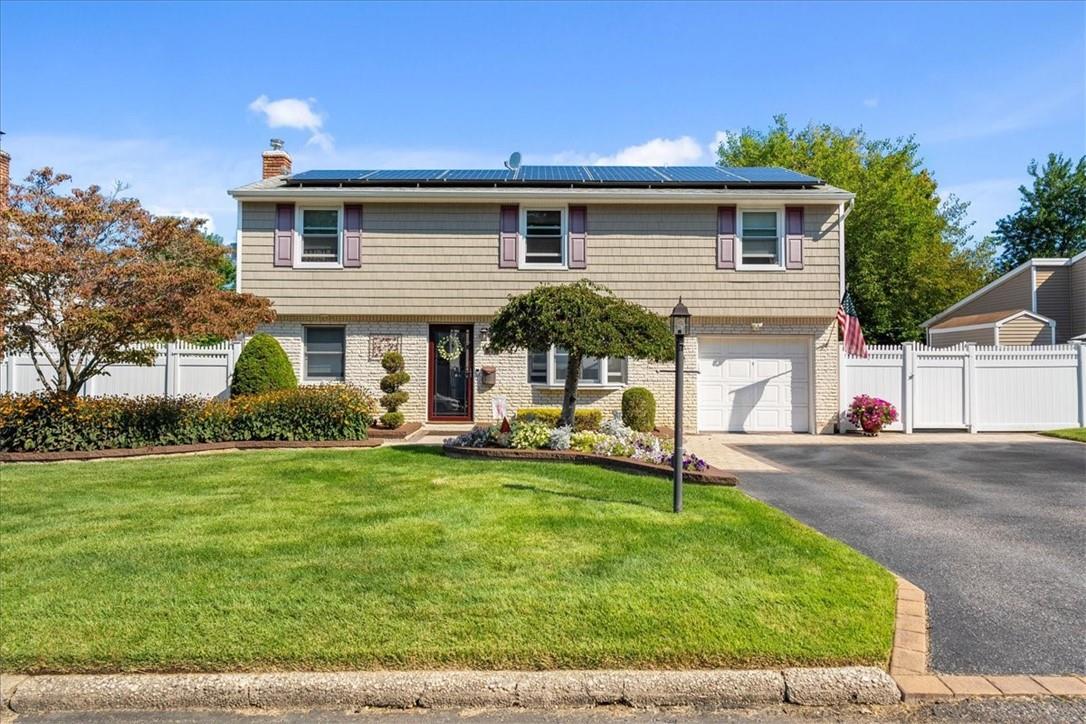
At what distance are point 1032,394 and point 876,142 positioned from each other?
2211 cm

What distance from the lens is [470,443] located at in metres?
9.87

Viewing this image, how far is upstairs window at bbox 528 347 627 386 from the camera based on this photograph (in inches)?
574

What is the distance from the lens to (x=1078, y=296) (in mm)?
20531

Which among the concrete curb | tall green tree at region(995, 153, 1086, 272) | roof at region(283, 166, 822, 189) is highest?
tall green tree at region(995, 153, 1086, 272)

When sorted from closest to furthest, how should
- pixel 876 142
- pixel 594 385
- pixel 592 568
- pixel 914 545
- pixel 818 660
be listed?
1. pixel 818 660
2. pixel 592 568
3. pixel 914 545
4. pixel 594 385
5. pixel 876 142

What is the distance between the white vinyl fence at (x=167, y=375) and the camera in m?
14.2

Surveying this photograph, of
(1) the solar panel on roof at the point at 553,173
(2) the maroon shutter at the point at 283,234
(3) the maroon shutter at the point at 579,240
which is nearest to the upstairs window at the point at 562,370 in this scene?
(3) the maroon shutter at the point at 579,240

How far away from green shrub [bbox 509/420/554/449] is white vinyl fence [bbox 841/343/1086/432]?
8256mm

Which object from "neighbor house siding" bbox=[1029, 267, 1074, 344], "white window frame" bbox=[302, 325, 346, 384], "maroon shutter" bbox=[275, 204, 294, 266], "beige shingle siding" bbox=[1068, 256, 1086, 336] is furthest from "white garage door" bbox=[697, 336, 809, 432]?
"beige shingle siding" bbox=[1068, 256, 1086, 336]

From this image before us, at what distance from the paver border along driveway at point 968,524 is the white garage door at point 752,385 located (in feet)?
7.61

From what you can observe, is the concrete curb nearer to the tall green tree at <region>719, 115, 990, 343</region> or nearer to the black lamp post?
the black lamp post

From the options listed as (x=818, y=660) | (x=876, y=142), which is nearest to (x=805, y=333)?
(x=818, y=660)

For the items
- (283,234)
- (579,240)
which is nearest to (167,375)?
(283,234)

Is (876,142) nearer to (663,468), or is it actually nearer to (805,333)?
(805,333)
